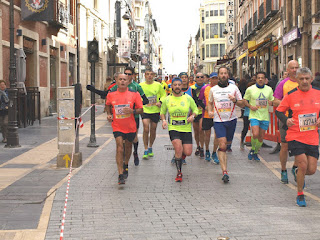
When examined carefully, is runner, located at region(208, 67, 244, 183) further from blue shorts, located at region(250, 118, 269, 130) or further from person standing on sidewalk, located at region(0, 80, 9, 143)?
person standing on sidewalk, located at region(0, 80, 9, 143)

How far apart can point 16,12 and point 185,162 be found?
13161 mm

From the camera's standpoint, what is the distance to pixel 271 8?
29906 millimetres

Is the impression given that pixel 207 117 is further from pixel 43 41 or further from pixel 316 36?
pixel 43 41

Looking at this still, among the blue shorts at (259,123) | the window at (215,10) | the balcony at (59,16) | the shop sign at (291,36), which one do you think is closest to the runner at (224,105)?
the blue shorts at (259,123)

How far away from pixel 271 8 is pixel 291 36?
6.01m

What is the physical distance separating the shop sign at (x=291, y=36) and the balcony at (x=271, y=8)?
283cm

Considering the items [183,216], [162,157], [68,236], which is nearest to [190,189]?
[183,216]

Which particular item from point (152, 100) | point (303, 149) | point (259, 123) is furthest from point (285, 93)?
point (152, 100)

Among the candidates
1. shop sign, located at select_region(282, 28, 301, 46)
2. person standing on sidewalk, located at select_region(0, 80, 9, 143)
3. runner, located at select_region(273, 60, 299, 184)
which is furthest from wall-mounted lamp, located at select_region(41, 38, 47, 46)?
runner, located at select_region(273, 60, 299, 184)

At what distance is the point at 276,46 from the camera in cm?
2944

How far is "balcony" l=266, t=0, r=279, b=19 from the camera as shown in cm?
2872

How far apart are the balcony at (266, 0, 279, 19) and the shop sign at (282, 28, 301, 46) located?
2827 mm

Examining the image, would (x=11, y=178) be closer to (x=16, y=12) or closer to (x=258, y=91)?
(x=258, y=91)

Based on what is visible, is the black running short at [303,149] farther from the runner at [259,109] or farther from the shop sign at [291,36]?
the shop sign at [291,36]
